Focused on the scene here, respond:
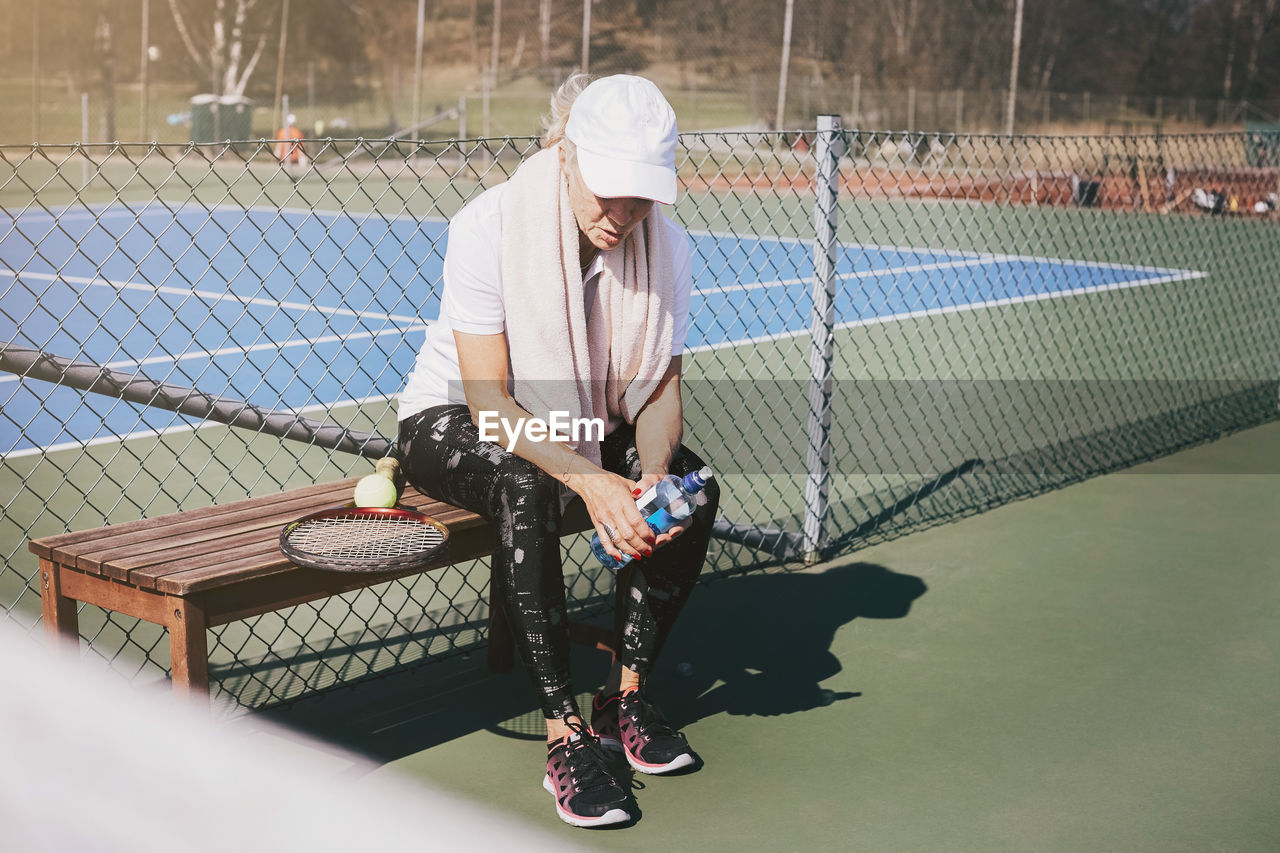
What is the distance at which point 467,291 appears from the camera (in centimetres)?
335

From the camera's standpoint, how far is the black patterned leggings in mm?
3146

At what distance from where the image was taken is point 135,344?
921 cm

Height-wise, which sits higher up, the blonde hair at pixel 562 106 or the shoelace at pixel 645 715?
the blonde hair at pixel 562 106

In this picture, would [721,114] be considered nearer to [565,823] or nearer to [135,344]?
[135,344]

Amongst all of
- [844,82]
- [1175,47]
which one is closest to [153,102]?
[844,82]

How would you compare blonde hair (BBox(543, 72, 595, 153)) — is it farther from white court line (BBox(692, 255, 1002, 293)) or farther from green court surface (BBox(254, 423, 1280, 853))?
white court line (BBox(692, 255, 1002, 293))

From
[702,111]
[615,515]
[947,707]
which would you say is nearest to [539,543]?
[615,515]

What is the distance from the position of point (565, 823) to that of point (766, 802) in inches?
19.6

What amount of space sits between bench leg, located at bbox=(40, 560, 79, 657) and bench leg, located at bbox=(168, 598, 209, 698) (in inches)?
14.3

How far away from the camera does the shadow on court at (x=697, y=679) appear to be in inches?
142

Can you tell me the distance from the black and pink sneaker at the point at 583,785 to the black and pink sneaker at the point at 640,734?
0.17 m

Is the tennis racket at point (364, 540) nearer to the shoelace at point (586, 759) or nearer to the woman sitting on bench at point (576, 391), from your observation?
the woman sitting on bench at point (576, 391)

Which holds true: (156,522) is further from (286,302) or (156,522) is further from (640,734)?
(286,302)

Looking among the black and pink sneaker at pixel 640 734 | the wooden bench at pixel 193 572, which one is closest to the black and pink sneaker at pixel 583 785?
the black and pink sneaker at pixel 640 734
